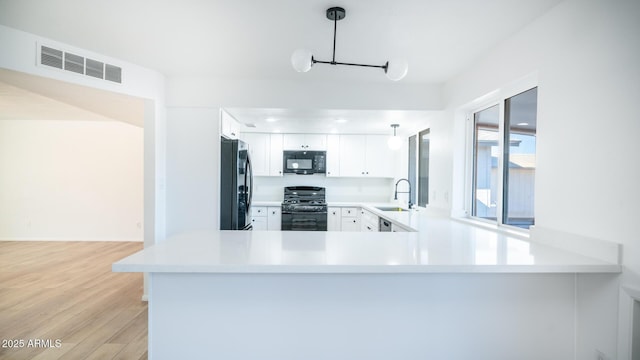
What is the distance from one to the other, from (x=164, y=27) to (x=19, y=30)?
1020 mm

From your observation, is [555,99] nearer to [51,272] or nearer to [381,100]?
[381,100]

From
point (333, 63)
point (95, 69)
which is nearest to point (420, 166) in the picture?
point (333, 63)

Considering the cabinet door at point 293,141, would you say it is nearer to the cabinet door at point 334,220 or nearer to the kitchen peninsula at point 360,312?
the cabinet door at point 334,220

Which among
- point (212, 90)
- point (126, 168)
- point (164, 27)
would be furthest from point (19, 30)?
point (126, 168)

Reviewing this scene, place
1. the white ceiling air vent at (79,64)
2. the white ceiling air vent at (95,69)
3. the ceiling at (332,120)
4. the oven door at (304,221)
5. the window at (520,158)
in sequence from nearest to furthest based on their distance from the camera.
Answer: the window at (520,158)
the white ceiling air vent at (79,64)
the white ceiling air vent at (95,69)
the ceiling at (332,120)
the oven door at (304,221)

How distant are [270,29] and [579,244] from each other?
7.15ft

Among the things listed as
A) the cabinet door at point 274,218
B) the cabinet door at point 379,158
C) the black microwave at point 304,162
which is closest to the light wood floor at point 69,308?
the cabinet door at point 274,218

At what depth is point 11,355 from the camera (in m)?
2.11

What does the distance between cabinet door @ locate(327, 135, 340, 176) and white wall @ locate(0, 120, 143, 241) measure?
363 cm

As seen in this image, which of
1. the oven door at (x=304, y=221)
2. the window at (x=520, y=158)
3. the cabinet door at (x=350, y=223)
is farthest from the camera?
the cabinet door at (x=350, y=223)

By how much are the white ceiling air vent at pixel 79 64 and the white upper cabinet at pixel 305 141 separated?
2.72 meters

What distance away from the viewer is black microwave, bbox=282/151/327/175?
4.98 m

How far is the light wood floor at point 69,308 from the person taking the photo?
2.21 m

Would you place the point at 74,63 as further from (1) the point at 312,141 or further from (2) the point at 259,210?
(1) the point at 312,141
